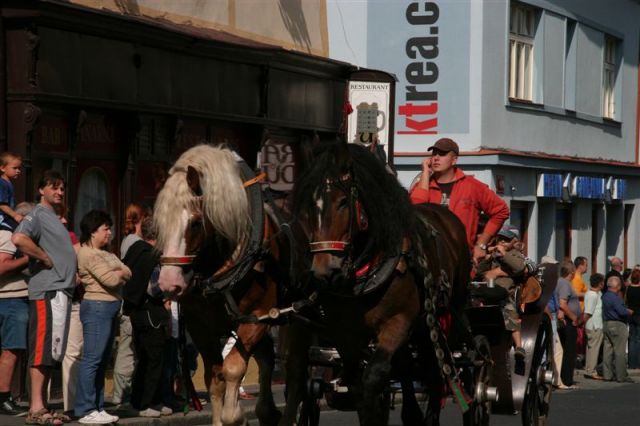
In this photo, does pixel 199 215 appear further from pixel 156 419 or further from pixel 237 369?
pixel 156 419

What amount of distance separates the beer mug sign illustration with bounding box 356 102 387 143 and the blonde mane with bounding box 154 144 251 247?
37.8ft

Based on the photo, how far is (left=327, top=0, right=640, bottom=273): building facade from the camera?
28438 millimetres

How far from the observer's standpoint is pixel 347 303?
30.4 ft

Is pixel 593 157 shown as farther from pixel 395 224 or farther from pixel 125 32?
pixel 395 224

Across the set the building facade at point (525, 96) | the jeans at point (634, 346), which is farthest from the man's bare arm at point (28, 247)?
the building facade at point (525, 96)

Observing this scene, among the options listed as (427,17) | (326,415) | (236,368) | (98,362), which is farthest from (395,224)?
(427,17)

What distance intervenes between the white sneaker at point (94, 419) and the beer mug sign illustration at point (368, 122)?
8.53m

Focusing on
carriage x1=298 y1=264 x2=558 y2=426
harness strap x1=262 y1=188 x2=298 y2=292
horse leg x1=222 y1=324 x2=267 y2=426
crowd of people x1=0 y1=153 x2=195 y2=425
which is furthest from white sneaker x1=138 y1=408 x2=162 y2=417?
horse leg x1=222 y1=324 x2=267 y2=426

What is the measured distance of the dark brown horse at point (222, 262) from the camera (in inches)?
358

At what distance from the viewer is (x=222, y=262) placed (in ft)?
31.1

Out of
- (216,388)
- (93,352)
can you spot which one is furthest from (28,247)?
(216,388)

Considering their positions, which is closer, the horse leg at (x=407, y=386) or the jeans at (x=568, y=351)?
the horse leg at (x=407, y=386)

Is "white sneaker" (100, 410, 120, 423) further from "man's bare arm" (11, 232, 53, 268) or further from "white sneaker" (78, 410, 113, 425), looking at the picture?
"man's bare arm" (11, 232, 53, 268)

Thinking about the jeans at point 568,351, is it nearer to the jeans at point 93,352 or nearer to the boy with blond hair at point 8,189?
the jeans at point 93,352
